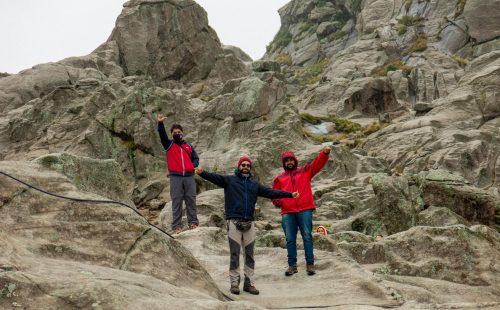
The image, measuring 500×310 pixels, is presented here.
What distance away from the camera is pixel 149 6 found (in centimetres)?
7488

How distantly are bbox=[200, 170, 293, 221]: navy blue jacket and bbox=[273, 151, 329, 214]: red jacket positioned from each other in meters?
0.70

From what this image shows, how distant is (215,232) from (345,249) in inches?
164

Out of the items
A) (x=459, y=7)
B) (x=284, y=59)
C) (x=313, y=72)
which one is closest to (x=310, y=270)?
(x=459, y=7)

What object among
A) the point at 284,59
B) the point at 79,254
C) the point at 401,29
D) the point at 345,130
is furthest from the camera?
the point at 284,59

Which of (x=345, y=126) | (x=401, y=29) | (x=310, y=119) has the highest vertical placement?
(x=401, y=29)

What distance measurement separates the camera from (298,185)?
12586 mm

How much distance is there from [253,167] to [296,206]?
1985 cm

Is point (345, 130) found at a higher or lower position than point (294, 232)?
higher

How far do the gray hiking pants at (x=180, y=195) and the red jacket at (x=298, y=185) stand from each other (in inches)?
212

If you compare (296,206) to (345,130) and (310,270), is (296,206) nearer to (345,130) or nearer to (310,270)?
(310,270)

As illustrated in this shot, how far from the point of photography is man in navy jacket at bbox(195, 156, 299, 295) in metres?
11.0

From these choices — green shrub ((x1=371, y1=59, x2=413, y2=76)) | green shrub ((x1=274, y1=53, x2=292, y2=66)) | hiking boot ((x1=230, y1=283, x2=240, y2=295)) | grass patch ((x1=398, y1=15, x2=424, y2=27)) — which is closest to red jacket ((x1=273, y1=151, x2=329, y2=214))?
hiking boot ((x1=230, y1=283, x2=240, y2=295))

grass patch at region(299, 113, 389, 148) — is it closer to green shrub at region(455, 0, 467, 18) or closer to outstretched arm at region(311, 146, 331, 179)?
outstretched arm at region(311, 146, 331, 179)

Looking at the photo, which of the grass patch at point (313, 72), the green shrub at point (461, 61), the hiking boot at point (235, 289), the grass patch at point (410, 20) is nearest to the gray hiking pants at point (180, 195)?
the hiking boot at point (235, 289)
